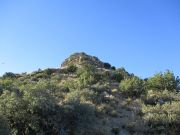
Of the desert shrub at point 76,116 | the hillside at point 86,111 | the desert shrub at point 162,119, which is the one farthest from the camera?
the desert shrub at point 162,119

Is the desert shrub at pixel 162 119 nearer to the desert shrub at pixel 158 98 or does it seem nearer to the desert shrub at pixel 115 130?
the desert shrub at pixel 115 130

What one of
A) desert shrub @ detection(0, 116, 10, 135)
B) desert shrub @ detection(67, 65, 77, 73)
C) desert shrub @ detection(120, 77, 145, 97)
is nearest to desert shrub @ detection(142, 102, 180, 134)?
desert shrub @ detection(120, 77, 145, 97)

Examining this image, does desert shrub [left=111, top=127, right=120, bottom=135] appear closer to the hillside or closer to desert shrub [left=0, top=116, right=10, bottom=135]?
the hillside

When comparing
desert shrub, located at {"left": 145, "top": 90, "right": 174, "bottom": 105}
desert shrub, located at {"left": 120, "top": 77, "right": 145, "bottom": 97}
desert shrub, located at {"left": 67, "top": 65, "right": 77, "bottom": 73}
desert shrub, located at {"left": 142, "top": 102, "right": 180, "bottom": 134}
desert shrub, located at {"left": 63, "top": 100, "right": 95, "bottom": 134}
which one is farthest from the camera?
desert shrub, located at {"left": 67, "top": 65, "right": 77, "bottom": 73}

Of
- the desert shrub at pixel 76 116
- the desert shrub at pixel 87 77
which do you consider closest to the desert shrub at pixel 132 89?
the desert shrub at pixel 87 77

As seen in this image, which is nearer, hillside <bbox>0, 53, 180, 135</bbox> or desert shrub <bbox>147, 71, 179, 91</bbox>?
hillside <bbox>0, 53, 180, 135</bbox>

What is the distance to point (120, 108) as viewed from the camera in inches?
1444

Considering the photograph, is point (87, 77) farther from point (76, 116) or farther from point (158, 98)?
point (76, 116)

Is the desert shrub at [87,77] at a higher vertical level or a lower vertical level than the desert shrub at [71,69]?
lower

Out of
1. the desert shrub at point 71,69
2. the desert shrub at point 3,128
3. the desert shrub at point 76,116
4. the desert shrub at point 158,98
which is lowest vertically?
the desert shrub at point 3,128

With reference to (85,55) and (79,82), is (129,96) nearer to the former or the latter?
(79,82)

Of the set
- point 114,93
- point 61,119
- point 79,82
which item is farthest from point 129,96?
point 61,119

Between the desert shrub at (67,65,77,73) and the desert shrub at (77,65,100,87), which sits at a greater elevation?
the desert shrub at (67,65,77,73)

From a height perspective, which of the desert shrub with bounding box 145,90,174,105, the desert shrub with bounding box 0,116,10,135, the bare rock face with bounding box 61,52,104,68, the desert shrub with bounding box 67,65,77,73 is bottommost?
the desert shrub with bounding box 0,116,10,135
